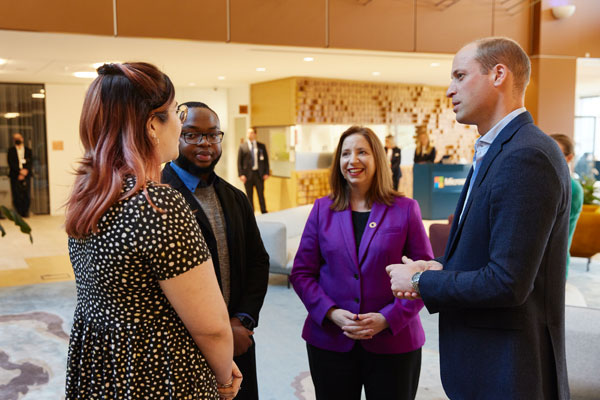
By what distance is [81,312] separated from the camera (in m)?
1.56

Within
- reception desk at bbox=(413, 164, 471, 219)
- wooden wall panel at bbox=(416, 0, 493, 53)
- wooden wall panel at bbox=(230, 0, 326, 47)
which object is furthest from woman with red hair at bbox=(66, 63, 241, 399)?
reception desk at bbox=(413, 164, 471, 219)

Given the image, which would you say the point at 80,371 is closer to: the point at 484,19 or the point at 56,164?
the point at 484,19

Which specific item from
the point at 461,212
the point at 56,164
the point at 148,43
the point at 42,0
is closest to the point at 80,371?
the point at 461,212

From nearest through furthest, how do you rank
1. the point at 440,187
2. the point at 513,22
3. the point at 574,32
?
→ the point at 513,22
the point at 574,32
the point at 440,187

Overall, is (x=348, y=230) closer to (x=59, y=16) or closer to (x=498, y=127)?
(x=498, y=127)

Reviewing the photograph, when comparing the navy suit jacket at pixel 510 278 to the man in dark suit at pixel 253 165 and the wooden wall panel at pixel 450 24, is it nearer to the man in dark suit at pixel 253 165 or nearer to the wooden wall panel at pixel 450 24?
the wooden wall panel at pixel 450 24

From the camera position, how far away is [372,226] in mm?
2521

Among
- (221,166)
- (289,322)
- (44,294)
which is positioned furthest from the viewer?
(221,166)

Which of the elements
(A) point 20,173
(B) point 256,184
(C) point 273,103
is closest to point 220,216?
(B) point 256,184

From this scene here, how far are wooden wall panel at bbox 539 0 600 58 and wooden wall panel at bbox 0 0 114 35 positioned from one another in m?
7.98

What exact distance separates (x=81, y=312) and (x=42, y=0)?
7123 millimetres

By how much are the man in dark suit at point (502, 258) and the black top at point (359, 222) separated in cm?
70

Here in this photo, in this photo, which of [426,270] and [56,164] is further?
[56,164]

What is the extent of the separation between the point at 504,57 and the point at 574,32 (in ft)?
35.7
